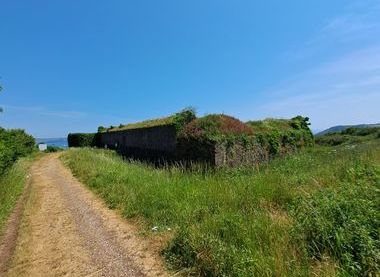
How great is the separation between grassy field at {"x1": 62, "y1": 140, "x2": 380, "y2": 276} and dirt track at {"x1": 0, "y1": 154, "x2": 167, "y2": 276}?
48cm

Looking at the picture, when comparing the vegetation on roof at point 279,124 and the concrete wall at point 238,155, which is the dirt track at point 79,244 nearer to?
the concrete wall at point 238,155

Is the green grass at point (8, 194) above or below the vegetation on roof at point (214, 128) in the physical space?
below

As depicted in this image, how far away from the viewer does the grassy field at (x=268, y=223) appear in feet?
15.4

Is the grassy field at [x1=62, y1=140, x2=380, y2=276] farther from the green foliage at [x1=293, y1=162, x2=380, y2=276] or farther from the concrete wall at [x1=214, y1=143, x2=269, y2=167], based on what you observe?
the concrete wall at [x1=214, y1=143, x2=269, y2=167]

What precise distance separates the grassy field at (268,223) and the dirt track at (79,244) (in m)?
0.48

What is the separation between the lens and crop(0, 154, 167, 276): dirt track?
19.8 feet

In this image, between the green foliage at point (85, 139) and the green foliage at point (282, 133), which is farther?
the green foliage at point (85, 139)

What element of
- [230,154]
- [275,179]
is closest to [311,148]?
[230,154]

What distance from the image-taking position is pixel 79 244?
7.28 metres

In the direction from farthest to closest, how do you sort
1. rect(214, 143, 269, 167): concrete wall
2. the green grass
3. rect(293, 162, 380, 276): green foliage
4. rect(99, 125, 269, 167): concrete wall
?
rect(99, 125, 269, 167): concrete wall, rect(214, 143, 269, 167): concrete wall, the green grass, rect(293, 162, 380, 276): green foliage

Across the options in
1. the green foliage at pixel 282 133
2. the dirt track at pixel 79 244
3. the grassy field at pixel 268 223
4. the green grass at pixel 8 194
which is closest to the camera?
the grassy field at pixel 268 223

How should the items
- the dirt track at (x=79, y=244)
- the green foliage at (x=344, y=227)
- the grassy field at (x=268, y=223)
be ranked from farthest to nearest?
the dirt track at (x=79, y=244) < the grassy field at (x=268, y=223) < the green foliage at (x=344, y=227)

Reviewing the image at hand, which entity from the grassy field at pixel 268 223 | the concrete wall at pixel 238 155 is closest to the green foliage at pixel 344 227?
the grassy field at pixel 268 223

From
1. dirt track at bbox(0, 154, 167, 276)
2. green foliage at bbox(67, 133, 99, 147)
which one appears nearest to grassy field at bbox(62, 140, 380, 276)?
dirt track at bbox(0, 154, 167, 276)
